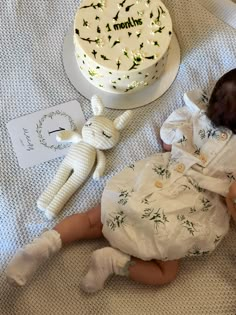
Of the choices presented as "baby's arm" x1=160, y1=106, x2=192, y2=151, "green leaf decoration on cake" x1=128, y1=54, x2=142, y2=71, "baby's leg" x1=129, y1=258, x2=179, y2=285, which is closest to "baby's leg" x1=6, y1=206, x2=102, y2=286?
"baby's leg" x1=129, y1=258, x2=179, y2=285

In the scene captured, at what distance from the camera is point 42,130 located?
113 centimetres

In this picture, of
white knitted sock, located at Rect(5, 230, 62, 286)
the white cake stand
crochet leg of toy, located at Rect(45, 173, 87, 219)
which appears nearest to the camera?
white knitted sock, located at Rect(5, 230, 62, 286)

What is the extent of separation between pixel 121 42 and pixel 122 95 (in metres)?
0.13

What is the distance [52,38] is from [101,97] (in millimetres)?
215

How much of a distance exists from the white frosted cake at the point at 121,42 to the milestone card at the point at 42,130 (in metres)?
0.10

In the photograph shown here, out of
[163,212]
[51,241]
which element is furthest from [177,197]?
[51,241]

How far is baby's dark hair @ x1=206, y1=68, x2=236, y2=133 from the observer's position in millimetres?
946

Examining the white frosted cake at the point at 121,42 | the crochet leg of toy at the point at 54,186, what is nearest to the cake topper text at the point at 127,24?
the white frosted cake at the point at 121,42

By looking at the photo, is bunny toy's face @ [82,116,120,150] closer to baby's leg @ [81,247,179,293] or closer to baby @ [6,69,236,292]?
baby @ [6,69,236,292]

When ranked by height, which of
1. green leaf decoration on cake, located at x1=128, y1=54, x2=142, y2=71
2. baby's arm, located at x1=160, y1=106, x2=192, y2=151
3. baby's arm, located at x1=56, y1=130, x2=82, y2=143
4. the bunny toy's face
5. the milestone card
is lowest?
the milestone card

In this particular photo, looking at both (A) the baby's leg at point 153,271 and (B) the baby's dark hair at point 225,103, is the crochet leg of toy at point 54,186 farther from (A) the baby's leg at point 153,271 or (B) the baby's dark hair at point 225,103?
(B) the baby's dark hair at point 225,103

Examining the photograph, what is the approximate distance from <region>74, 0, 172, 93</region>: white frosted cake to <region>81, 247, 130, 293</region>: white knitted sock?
0.40 m

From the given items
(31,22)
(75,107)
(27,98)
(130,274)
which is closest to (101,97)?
(75,107)

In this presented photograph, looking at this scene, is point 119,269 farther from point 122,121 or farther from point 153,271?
point 122,121
